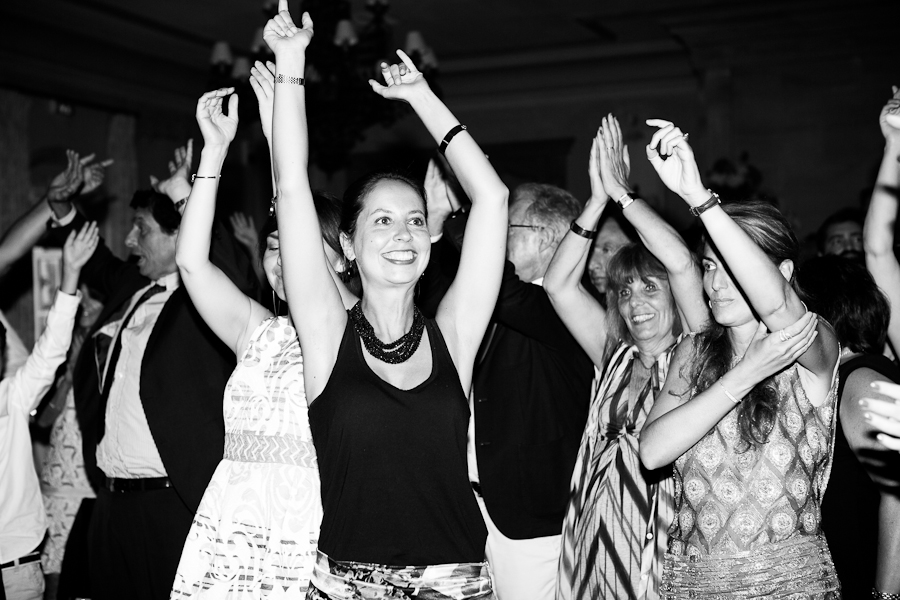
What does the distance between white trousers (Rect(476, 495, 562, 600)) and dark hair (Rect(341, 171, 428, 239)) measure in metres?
1.09

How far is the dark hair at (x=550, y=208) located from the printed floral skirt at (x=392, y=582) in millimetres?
1468

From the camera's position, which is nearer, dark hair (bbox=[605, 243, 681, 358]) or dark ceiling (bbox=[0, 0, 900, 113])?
dark hair (bbox=[605, 243, 681, 358])

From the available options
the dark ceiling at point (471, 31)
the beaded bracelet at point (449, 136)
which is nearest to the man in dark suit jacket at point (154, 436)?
the beaded bracelet at point (449, 136)

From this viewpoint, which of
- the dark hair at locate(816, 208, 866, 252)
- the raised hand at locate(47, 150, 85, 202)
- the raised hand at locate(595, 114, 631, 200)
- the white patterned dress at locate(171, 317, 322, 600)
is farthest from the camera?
the dark hair at locate(816, 208, 866, 252)

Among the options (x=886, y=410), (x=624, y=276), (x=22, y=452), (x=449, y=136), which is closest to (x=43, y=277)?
(x=22, y=452)

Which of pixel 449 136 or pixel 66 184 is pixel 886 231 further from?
pixel 66 184

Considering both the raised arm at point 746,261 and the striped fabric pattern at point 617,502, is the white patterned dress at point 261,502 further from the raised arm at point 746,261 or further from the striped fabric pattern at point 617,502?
the raised arm at point 746,261

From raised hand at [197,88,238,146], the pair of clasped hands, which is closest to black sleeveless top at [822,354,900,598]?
the pair of clasped hands

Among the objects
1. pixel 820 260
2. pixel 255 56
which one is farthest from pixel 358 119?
pixel 820 260

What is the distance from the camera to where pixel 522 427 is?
2713 millimetres

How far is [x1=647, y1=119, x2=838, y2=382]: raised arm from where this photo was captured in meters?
1.84

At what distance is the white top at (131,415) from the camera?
296 cm

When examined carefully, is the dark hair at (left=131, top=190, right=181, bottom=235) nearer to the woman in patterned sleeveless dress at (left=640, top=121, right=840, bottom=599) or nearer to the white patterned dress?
the white patterned dress

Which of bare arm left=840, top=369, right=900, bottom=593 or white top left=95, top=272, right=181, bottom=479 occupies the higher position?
white top left=95, top=272, right=181, bottom=479
